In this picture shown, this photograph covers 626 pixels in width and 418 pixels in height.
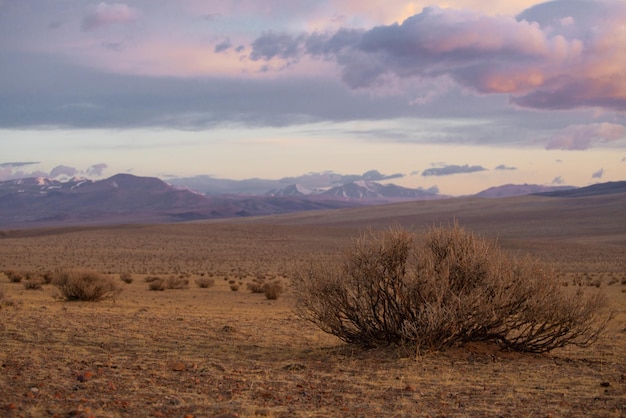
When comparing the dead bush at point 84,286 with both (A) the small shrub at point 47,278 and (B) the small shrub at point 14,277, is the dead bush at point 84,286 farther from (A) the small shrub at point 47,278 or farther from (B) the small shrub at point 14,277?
(B) the small shrub at point 14,277

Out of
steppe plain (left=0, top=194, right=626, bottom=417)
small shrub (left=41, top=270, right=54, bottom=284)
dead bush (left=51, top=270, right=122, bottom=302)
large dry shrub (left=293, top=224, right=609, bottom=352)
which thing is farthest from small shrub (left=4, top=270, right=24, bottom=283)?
large dry shrub (left=293, top=224, right=609, bottom=352)

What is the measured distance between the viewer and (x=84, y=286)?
Answer: 21656mm

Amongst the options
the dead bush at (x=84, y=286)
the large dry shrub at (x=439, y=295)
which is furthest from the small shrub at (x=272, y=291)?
the large dry shrub at (x=439, y=295)

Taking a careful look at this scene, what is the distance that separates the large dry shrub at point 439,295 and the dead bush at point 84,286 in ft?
38.0

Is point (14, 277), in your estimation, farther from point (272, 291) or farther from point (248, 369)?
point (248, 369)

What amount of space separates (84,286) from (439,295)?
1394 cm

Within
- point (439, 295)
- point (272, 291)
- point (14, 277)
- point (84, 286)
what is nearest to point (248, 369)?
point (439, 295)

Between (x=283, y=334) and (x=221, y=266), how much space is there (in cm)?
3553

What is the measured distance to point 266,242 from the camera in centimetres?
7600

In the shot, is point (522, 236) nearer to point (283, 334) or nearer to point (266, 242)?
point (266, 242)

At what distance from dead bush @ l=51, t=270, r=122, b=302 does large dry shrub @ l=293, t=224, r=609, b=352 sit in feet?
38.0

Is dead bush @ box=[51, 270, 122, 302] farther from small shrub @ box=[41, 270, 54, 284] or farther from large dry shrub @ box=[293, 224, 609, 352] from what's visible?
large dry shrub @ box=[293, 224, 609, 352]

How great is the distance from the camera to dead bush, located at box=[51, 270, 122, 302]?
71.1ft

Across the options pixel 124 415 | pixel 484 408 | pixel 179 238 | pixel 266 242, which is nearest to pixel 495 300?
pixel 484 408
